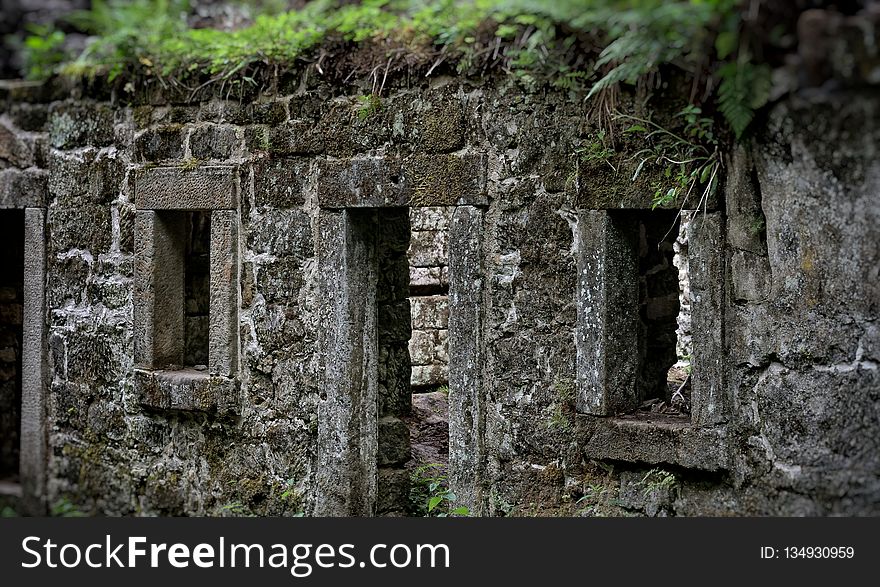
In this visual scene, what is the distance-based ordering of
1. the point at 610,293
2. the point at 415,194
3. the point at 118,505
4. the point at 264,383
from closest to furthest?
1. the point at 610,293
2. the point at 415,194
3. the point at 264,383
4. the point at 118,505

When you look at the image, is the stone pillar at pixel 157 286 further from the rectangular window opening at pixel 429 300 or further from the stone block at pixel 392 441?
the rectangular window opening at pixel 429 300

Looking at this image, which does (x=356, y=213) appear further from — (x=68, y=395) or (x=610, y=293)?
(x=68, y=395)

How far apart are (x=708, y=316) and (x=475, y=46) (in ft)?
5.51

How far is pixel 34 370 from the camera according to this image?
728 cm

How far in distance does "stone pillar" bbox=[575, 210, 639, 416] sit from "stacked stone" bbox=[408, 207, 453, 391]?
3.18 m

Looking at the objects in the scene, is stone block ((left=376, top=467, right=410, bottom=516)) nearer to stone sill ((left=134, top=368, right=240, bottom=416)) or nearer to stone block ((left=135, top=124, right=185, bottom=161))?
stone sill ((left=134, top=368, right=240, bottom=416))

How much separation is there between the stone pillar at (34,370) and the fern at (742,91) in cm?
453

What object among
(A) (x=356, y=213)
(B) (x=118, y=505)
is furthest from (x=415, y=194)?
(B) (x=118, y=505)

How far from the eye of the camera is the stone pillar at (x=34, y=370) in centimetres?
725

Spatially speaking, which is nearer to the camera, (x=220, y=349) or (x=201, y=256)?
(x=220, y=349)

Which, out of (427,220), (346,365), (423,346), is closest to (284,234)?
(346,365)

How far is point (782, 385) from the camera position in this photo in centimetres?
471

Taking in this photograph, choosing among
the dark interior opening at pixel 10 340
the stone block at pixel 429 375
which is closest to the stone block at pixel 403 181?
the stone block at pixel 429 375

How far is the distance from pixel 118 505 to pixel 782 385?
403 cm
